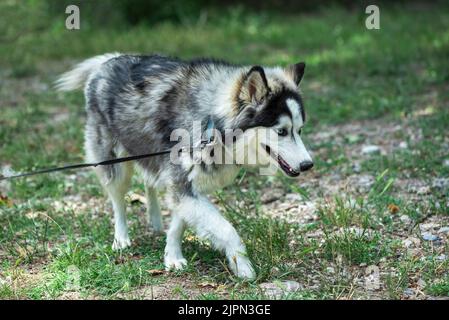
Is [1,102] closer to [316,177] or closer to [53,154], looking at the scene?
[53,154]

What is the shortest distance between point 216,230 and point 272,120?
2.60ft

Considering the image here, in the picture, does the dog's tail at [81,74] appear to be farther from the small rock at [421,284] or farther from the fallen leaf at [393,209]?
the small rock at [421,284]

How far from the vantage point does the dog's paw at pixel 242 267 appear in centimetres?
424

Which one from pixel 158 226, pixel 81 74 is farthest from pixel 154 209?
pixel 81 74

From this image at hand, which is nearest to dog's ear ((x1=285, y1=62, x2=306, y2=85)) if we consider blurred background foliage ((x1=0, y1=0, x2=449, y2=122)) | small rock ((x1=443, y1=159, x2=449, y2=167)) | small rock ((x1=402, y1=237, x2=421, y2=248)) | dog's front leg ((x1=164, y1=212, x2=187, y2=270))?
dog's front leg ((x1=164, y1=212, x2=187, y2=270))

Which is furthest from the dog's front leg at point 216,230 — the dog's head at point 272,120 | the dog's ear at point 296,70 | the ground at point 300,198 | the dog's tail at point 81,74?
the dog's tail at point 81,74

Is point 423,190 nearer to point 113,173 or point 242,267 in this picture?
point 242,267

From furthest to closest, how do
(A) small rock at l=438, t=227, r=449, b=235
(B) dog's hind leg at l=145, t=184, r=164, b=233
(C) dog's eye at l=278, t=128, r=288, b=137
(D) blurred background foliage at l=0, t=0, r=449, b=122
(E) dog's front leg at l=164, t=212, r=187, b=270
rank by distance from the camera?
(D) blurred background foliage at l=0, t=0, r=449, b=122
(B) dog's hind leg at l=145, t=184, r=164, b=233
(A) small rock at l=438, t=227, r=449, b=235
(E) dog's front leg at l=164, t=212, r=187, b=270
(C) dog's eye at l=278, t=128, r=288, b=137

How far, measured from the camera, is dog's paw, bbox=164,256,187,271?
4.52 m

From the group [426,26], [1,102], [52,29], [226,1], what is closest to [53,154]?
[1,102]

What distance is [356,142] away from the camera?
23.1ft

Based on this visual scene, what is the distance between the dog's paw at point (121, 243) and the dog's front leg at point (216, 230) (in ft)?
2.33

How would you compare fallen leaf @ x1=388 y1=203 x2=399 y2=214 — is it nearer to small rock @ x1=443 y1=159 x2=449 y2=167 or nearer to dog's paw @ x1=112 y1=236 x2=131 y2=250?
small rock @ x1=443 y1=159 x2=449 y2=167
